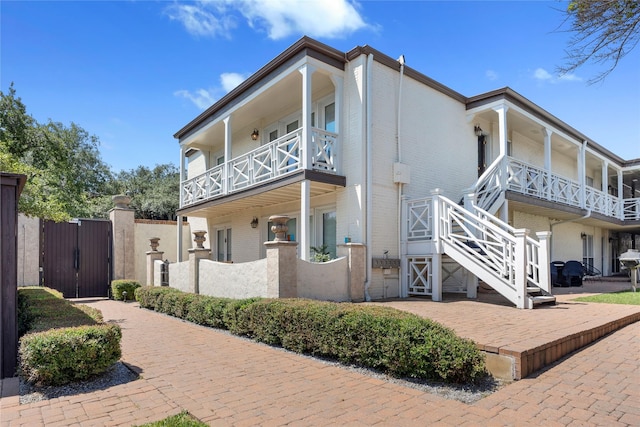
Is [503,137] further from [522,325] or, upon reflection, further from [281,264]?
[281,264]

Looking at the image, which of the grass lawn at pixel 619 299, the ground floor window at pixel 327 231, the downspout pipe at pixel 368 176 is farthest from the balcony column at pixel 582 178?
the ground floor window at pixel 327 231

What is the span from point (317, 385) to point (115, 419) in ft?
6.69

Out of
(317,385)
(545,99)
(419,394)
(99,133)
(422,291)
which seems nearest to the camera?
(419,394)

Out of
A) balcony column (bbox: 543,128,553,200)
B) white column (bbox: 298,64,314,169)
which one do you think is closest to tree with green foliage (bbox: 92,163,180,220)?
white column (bbox: 298,64,314,169)

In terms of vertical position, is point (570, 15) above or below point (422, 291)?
above

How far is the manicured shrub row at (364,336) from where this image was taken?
4.46 meters

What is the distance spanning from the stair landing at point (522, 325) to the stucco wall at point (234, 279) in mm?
3031

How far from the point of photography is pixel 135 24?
9.62m

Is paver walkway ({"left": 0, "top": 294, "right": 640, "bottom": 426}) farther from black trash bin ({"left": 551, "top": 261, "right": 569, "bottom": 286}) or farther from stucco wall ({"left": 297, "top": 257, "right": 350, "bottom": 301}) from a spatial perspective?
black trash bin ({"left": 551, "top": 261, "right": 569, "bottom": 286})

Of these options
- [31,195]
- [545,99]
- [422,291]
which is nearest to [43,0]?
[31,195]

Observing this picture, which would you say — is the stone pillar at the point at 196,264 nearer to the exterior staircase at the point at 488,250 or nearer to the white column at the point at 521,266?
the exterior staircase at the point at 488,250

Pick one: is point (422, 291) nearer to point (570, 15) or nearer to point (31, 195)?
point (570, 15)

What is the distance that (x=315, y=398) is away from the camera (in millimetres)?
4137

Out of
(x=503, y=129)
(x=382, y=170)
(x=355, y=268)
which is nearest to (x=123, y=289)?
(x=355, y=268)
